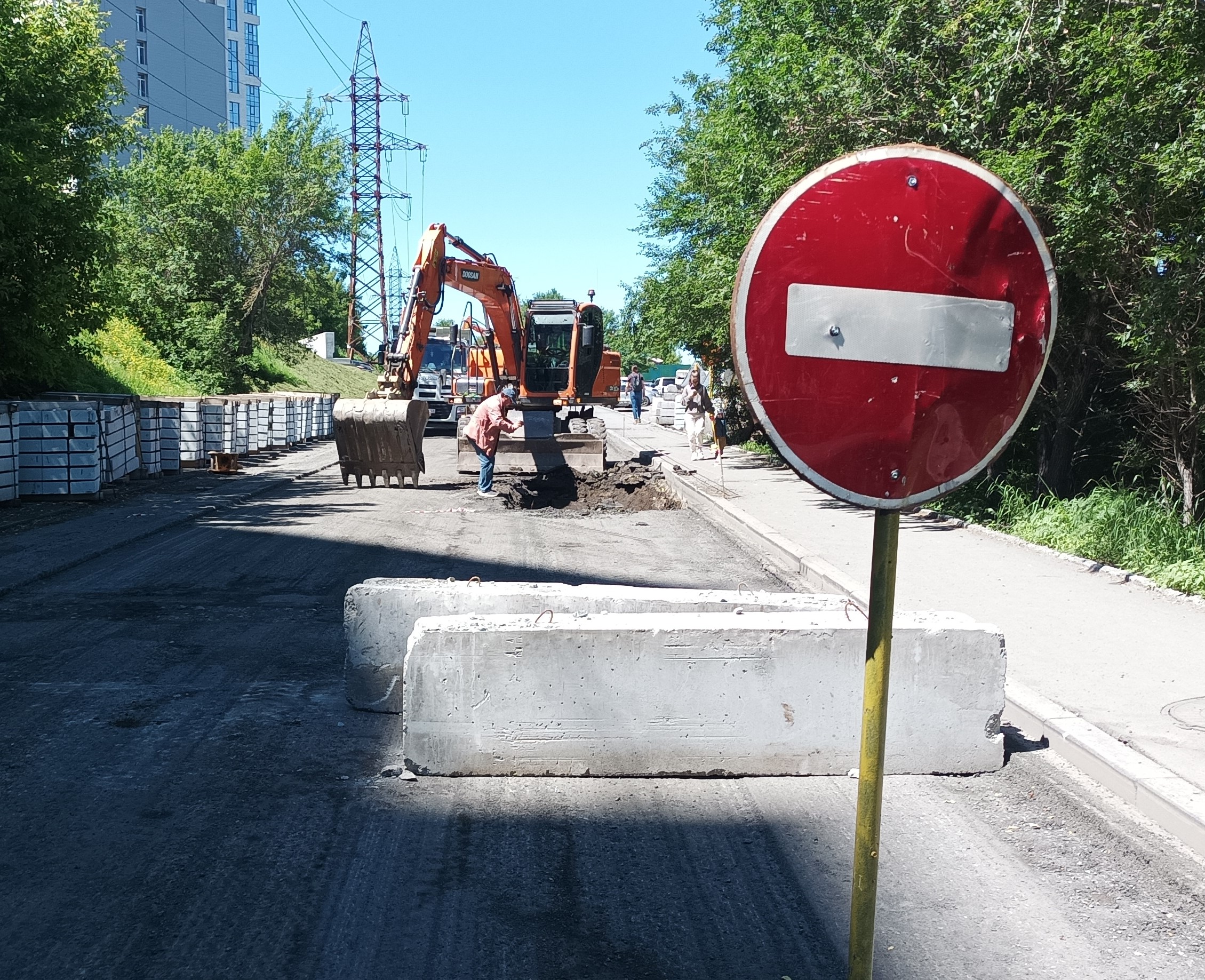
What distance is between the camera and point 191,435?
23984 mm

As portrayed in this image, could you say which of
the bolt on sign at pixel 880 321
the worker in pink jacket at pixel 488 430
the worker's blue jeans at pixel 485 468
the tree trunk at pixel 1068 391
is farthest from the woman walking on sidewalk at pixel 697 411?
the bolt on sign at pixel 880 321

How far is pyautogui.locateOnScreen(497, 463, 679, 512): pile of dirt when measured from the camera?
1938 cm

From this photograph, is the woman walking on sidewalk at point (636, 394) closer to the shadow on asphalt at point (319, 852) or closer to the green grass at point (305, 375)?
the green grass at point (305, 375)

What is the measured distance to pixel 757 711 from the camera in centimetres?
537

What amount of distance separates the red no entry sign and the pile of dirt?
52.9ft

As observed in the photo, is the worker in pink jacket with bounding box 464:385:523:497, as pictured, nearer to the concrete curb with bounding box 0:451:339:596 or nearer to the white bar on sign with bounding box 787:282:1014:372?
the concrete curb with bounding box 0:451:339:596

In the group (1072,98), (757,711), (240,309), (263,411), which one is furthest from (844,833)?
(240,309)

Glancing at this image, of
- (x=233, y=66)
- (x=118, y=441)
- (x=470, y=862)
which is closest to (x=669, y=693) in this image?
(x=470, y=862)

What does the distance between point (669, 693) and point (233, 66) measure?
4488 inches

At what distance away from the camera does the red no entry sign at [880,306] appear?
7.33 ft

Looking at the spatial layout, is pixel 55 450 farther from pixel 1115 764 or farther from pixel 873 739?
pixel 873 739

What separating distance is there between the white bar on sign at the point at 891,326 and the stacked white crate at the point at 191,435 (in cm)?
2313

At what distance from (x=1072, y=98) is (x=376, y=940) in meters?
13.2

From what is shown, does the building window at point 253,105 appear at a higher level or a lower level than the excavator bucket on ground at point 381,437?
higher
